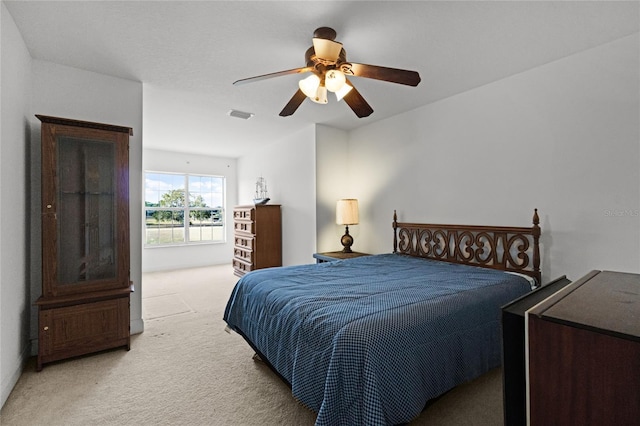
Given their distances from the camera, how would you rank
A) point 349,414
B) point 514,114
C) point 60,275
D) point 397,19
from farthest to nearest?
1. point 514,114
2. point 60,275
3. point 397,19
4. point 349,414

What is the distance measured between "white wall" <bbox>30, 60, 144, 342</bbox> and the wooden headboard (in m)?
3.06

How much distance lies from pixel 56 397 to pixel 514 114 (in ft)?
14.4

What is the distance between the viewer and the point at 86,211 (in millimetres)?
2670

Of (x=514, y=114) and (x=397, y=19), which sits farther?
(x=514, y=114)

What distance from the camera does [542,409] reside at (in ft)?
2.81

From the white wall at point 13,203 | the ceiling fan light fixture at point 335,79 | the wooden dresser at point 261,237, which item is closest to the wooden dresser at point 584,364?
the ceiling fan light fixture at point 335,79

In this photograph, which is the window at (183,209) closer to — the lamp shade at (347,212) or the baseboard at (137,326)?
the baseboard at (137,326)

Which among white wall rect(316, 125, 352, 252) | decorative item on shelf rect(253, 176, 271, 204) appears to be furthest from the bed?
decorative item on shelf rect(253, 176, 271, 204)

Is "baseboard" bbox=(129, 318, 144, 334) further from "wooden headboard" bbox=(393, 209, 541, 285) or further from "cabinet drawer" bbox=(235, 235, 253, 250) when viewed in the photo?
"wooden headboard" bbox=(393, 209, 541, 285)

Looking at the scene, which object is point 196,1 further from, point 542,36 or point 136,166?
point 542,36

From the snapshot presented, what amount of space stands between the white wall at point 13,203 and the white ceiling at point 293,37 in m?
0.23

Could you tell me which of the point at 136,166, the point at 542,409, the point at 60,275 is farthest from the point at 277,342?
the point at 136,166

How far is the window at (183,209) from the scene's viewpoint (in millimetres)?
6355

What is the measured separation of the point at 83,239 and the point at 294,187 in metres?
3.05
